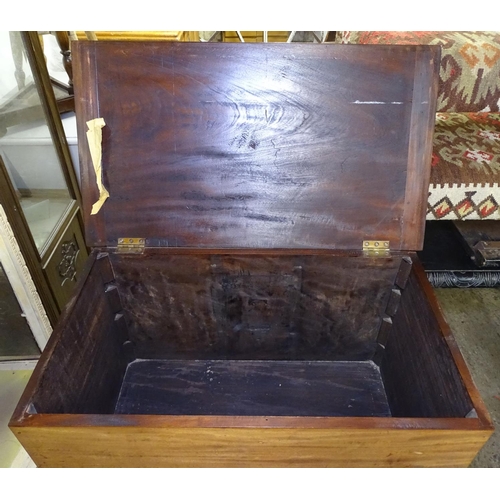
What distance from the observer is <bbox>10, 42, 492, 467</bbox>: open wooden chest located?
101 centimetres

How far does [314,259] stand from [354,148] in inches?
11.4

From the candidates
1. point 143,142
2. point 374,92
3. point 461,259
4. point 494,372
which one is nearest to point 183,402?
point 143,142

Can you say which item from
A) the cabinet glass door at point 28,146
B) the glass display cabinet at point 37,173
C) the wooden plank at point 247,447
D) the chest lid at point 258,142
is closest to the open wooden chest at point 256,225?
the chest lid at point 258,142

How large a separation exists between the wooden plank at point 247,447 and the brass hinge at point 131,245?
0.49 meters

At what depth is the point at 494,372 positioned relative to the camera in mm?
1489

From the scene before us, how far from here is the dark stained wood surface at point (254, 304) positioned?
1.12 metres

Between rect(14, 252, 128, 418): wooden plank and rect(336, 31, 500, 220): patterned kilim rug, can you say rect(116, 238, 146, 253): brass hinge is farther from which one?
rect(336, 31, 500, 220): patterned kilim rug

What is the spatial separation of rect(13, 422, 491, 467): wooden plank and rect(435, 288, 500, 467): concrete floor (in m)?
0.69

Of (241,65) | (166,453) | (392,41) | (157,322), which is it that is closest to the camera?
(166,453)

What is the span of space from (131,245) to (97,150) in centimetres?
24

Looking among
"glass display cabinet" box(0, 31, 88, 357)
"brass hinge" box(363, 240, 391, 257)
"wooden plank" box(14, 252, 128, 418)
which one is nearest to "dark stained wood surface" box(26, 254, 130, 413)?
"wooden plank" box(14, 252, 128, 418)

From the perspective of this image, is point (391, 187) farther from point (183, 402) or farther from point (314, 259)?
point (183, 402)

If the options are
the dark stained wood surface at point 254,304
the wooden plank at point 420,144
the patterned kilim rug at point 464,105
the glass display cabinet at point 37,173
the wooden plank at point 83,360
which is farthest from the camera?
the patterned kilim rug at point 464,105

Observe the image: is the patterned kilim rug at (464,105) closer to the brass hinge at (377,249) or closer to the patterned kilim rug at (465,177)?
the patterned kilim rug at (465,177)
